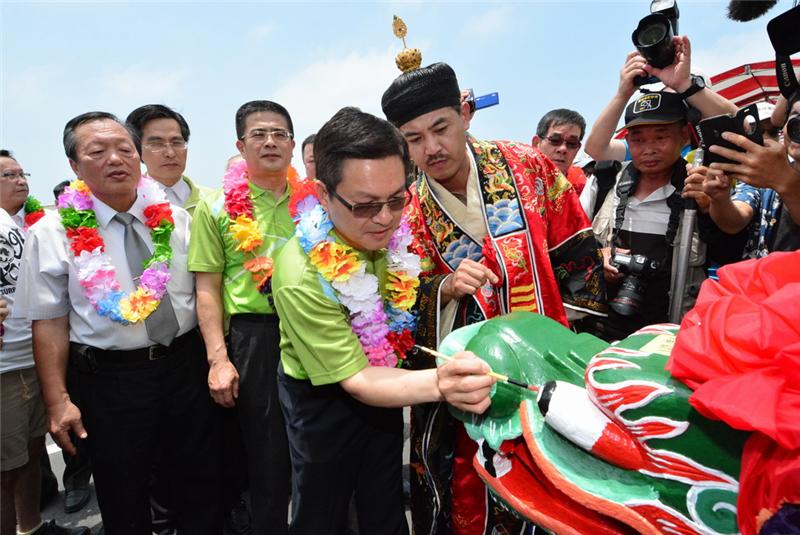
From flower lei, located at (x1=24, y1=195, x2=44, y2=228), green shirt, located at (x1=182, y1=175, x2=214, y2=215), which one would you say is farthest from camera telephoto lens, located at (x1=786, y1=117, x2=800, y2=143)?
flower lei, located at (x1=24, y1=195, x2=44, y2=228)

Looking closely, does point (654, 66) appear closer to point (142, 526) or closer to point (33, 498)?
point (142, 526)

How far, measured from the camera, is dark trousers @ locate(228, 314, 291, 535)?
2.50 metres

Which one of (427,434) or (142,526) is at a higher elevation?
(427,434)

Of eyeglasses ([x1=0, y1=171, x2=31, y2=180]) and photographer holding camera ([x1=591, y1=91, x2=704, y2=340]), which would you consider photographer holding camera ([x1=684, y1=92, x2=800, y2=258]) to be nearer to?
photographer holding camera ([x1=591, y1=91, x2=704, y2=340])

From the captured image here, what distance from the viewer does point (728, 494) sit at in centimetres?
89

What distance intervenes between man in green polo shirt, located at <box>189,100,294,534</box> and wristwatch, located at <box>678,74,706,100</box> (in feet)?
7.08

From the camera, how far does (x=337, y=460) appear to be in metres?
1.75

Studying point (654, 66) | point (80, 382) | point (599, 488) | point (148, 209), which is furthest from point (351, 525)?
point (654, 66)

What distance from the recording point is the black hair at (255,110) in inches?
114

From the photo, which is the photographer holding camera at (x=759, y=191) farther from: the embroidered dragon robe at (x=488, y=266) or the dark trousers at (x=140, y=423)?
the dark trousers at (x=140, y=423)

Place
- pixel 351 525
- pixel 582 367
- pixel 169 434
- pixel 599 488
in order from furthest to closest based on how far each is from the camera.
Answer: pixel 351 525, pixel 169 434, pixel 582 367, pixel 599 488

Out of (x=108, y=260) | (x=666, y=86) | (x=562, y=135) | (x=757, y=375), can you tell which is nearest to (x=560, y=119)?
(x=562, y=135)

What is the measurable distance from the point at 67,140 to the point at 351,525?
260 centimetres

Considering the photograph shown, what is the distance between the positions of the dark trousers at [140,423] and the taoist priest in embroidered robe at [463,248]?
123cm
